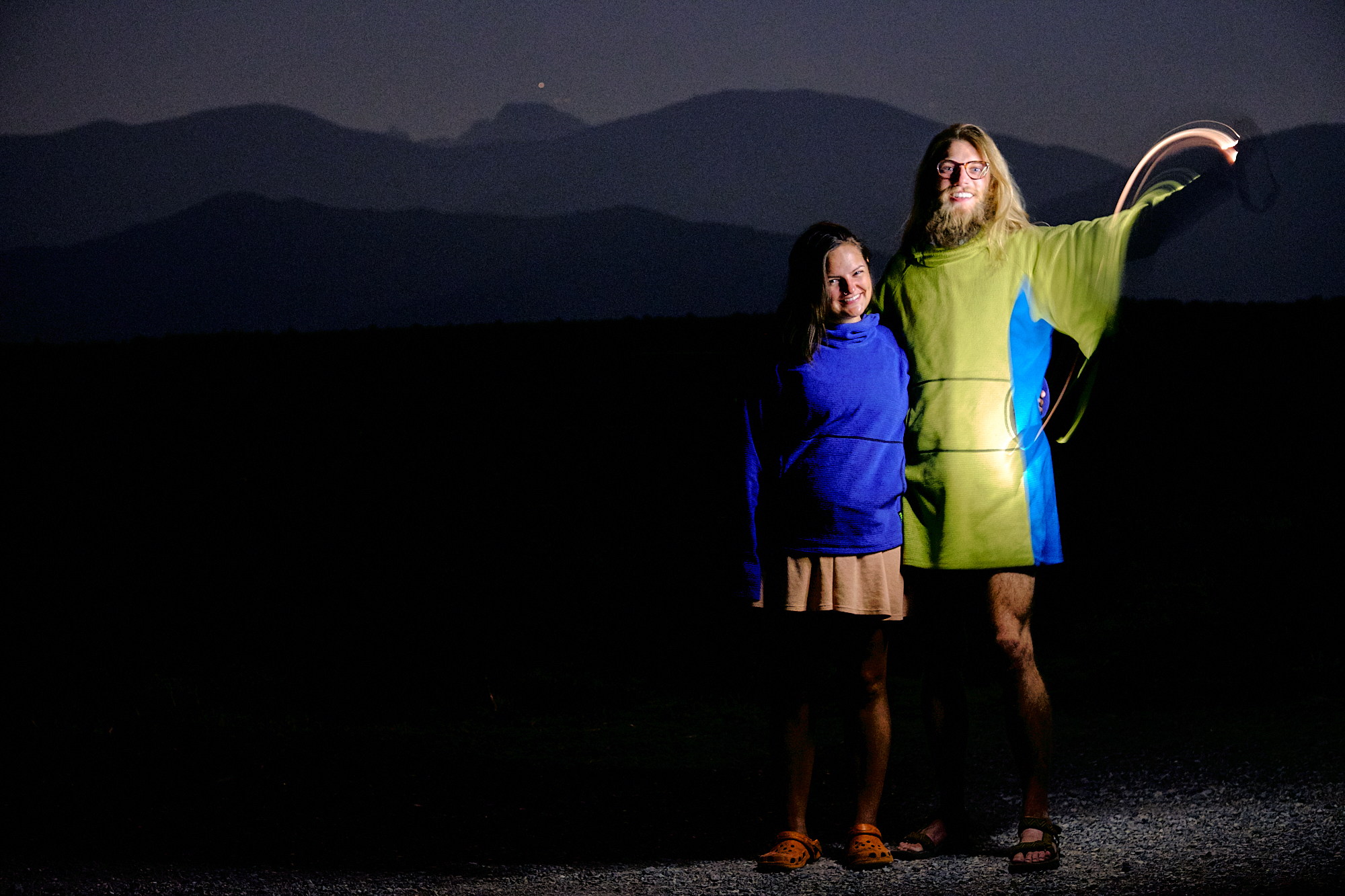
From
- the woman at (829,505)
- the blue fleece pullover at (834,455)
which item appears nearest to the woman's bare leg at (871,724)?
the woman at (829,505)

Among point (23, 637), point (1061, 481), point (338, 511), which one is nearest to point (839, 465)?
point (23, 637)

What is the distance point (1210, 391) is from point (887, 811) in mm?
13160

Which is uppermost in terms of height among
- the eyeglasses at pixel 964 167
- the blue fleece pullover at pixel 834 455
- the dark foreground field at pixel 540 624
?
the eyeglasses at pixel 964 167

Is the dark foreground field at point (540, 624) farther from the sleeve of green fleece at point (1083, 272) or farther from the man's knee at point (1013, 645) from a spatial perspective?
the sleeve of green fleece at point (1083, 272)

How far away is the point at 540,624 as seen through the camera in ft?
32.6

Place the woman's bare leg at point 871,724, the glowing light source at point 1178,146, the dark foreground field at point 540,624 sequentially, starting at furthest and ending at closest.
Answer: the dark foreground field at point 540,624
the woman's bare leg at point 871,724
the glowing light source at point 1178,146

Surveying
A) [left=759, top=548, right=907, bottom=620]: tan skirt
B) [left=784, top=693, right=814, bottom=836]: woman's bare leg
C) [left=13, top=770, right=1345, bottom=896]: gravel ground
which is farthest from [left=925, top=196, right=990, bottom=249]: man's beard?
[left=13, top=770, right=1345, bottom=896]: gravel ground

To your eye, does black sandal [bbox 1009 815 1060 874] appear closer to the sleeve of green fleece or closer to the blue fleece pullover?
the blue fleece pullover

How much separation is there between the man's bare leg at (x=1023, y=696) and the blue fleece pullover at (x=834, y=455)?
15.4 inches

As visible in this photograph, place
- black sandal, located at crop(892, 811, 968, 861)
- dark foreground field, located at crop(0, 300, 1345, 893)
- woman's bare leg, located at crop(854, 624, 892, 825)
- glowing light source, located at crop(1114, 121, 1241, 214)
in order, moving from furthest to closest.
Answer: dark foreground field, located at crop(0, 300, 1345, 893), black sandal, located at crop(892, 811, 968, 861), woman's bare leg, located at crop(854, 624, 892, 825), glowing light source, located at crop(1114, 121, 1241, 214)

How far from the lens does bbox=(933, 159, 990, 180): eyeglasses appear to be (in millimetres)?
4035

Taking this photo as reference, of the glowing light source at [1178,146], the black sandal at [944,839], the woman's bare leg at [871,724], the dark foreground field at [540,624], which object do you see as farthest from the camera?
the dark foreground field at [540,624]

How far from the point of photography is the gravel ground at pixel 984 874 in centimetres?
382

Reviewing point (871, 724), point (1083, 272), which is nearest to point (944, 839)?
point (871, 724)
